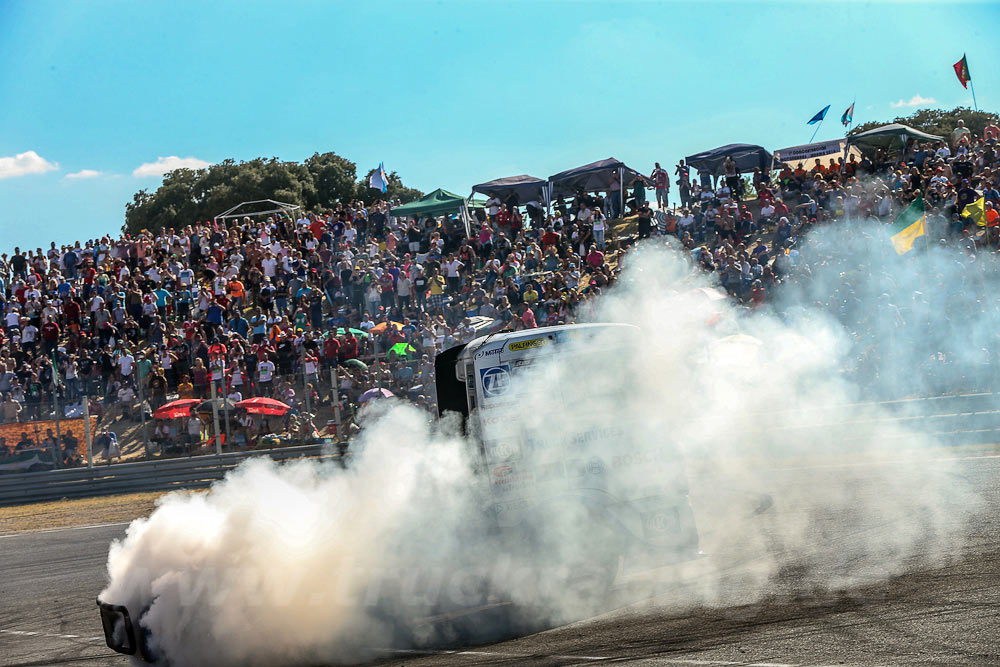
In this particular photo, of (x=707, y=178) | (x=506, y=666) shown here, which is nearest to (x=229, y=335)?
(x=707, y=178)

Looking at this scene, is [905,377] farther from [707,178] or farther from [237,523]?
[707,178]

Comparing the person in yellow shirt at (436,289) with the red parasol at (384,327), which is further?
the person in yellow shirt at (436,289)

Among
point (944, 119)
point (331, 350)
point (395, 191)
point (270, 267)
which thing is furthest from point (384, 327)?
point (395, 191)

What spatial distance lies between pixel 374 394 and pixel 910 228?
9.42 metres

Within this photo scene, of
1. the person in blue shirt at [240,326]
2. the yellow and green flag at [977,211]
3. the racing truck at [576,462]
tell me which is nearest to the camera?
the racing truck at [576,462]

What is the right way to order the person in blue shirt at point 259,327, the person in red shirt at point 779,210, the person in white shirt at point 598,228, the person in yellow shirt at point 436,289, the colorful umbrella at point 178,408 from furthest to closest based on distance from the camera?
the person in white shirt at point 598,228, the person in yellow shirt at point 436,289, the person in blue shirt at point 259,327, the person in red shirt at point 779,210, the colorful umbrella at point 178,408

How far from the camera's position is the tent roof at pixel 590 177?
26.3 meters

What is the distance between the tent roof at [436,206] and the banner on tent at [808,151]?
924cm

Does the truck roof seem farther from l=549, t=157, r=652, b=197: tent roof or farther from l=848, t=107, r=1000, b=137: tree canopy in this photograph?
l=848, t=107, r=1000, b=137: tree canopy

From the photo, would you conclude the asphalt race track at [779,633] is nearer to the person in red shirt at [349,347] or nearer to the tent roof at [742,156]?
the person in red shirt at [349,347]

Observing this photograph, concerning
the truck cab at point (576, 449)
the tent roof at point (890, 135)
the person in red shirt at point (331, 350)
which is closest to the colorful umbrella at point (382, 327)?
the person in red shirt at point (331, 350)

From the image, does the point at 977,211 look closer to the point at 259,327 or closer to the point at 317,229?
the point at 259,327

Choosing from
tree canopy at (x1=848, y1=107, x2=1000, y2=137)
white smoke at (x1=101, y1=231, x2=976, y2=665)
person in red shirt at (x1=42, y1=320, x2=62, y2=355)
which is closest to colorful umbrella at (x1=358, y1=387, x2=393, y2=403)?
white smoke at (x1=101, y1=231, x2=976, y2=665)

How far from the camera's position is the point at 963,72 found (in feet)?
82.4
